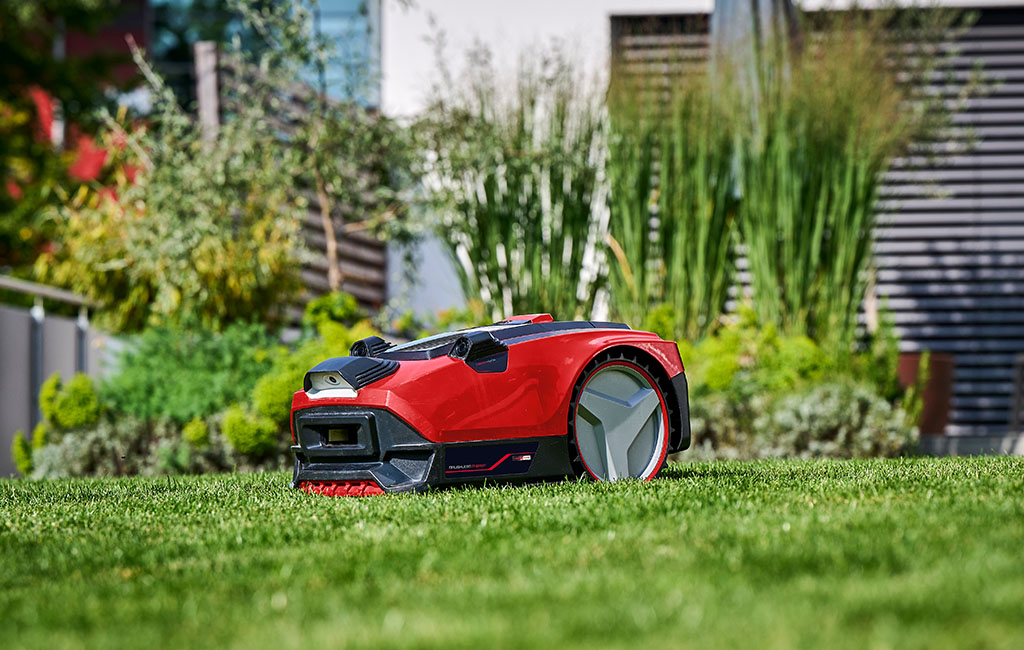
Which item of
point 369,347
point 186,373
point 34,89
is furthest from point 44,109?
point 369,347

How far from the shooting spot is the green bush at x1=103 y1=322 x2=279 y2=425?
24.8 ft

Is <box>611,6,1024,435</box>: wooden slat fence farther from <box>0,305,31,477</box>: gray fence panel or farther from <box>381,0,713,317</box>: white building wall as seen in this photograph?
<box>0,305,31,477</box>: gray fence panel

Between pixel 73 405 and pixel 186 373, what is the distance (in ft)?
2.30

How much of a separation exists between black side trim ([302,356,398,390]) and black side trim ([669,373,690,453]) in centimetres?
115

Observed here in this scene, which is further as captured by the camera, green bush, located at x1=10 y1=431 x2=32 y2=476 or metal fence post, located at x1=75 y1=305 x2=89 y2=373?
metal fence post, located at x1=75 y1=305 x2=89 y2=373

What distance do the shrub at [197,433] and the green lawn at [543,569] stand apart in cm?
301

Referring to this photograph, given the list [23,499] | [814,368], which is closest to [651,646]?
[23,499]

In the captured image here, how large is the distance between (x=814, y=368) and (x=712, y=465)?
223 centimetres

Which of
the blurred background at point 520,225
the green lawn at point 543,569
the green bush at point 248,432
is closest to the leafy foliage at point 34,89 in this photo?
the blurred background at point 520,225

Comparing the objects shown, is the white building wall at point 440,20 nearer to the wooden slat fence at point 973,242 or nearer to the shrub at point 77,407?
the wooden slat fence at point 973,242

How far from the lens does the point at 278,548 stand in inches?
122

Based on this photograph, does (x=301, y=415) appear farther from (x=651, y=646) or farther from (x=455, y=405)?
(x=651, y=646)

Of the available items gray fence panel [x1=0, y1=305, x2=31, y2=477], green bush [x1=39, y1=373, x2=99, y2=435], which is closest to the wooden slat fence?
gray fence panel [x1=0, y1=305, x2=31, y2=477]

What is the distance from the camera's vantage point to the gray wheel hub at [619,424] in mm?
4590
